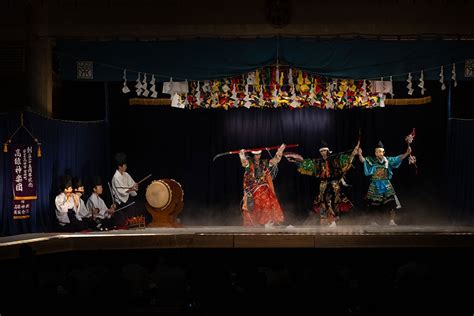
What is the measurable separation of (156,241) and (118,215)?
2.35m

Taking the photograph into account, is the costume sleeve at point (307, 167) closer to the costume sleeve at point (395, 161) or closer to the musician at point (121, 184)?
the costume sleeve at point (395, 161)

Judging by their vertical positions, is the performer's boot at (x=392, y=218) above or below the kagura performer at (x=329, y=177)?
below

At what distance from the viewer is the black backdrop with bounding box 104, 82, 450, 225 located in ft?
38.5

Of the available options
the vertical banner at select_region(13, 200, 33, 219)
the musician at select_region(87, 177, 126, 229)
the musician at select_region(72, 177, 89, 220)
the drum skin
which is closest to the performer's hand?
the drum skin

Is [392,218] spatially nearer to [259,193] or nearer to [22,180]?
[259,193]

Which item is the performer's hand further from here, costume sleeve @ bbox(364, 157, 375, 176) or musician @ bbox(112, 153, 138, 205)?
musician @ bbox(112, 153, 138, 205)

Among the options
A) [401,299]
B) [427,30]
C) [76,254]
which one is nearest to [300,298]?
[401,299]

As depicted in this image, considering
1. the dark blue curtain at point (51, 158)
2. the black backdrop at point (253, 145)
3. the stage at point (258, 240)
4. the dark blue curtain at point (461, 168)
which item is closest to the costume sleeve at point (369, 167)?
the black backdrop at point (253, 145)

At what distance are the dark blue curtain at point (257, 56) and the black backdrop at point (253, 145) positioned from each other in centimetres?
171

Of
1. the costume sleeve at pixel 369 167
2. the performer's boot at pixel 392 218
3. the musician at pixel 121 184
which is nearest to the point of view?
the musician at pixel 121 184

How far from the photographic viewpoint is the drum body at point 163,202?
1053 centimetres

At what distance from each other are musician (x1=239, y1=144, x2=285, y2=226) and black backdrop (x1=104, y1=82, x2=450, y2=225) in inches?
31.7

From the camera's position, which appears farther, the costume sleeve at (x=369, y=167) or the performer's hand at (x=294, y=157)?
the performer's hand at (x=294, y=157)

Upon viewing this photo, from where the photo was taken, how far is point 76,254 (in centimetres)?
873
